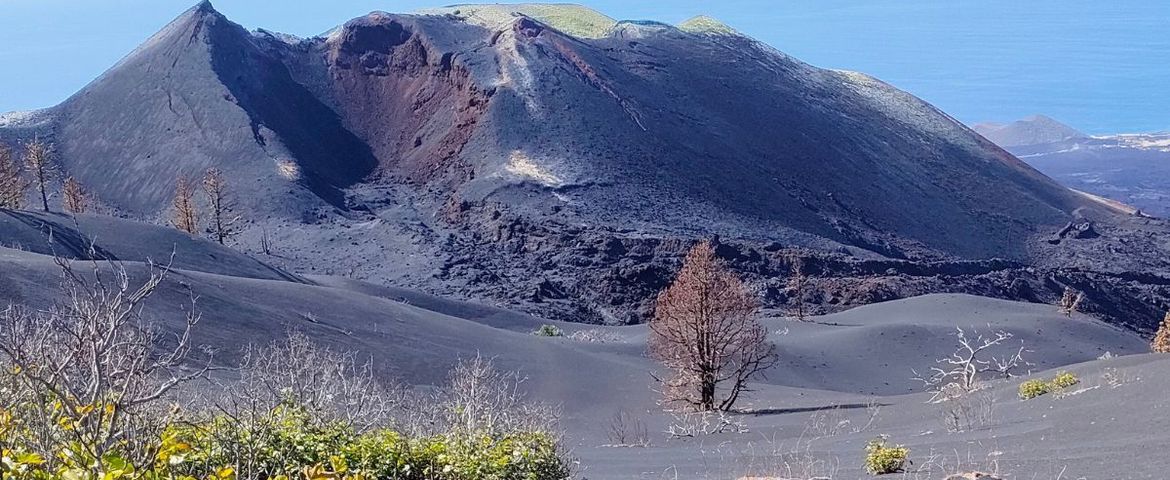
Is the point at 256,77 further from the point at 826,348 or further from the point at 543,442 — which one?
the point at 543,442

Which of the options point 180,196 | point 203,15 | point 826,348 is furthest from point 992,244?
point 203,15

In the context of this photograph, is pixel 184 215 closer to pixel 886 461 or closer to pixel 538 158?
pixel 538 158

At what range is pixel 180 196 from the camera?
50.1m

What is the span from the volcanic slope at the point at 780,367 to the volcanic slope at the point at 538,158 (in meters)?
10.5

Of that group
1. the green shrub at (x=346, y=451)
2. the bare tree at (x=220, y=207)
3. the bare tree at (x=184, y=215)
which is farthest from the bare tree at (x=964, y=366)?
the bare tree at (x=220, y=207)

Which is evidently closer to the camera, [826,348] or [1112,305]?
[826,348]

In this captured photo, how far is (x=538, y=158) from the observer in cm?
5819

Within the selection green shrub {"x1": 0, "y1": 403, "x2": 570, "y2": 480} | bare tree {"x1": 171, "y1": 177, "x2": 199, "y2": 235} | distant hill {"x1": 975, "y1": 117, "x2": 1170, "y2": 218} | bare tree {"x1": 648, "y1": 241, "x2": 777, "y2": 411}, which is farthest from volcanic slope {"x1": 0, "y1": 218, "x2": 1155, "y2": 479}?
distant hill {"x1": 975, "y1": 117, "x2": 1170, "y2": 218}

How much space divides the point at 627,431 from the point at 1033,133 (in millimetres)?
191825

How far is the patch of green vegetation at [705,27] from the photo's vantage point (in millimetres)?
88512

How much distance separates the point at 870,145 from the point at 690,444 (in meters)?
59.3

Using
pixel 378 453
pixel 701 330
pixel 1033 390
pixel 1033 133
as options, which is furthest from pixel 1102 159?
pixel 378 453

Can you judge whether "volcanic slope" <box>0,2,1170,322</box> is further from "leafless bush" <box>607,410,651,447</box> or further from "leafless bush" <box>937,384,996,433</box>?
"leafless bush" <box>937,384,996,433</box>

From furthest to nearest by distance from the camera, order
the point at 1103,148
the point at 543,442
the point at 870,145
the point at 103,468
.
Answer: the point at 1103,148 < the point at 870,145 < the point at 543,442 < the point at 103,468
